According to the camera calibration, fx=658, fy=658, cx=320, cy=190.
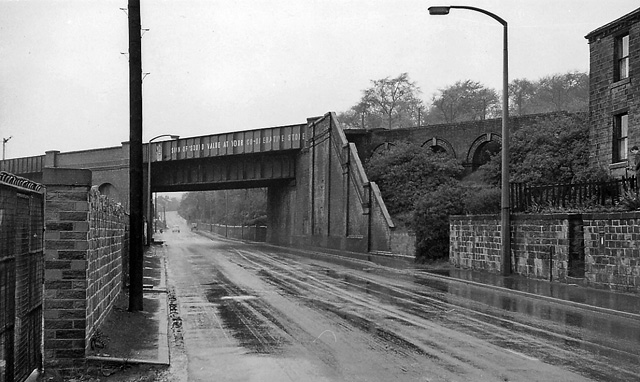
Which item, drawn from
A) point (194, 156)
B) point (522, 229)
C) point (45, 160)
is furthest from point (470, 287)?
point (45, 160)

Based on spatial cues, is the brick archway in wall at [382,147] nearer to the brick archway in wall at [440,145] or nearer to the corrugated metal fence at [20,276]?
the brick archway in wall at [440,145]

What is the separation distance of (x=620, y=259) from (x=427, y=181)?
2813cm

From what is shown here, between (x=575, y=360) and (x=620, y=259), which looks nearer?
(x=575, y=360)

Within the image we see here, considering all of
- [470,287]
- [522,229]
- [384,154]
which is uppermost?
[384,154]

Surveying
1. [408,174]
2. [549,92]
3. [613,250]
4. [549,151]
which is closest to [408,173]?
[408,174]

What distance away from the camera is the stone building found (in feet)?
87.9

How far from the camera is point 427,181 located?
4525cm

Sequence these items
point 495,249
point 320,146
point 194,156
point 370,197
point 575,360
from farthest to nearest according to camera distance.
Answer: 1. point 194,156
2. point 320,146
3. point 370,197
4. point 495,249
5. point 575,360

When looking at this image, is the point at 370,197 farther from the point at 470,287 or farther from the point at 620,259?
the point at 620,259

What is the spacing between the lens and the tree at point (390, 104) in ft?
298

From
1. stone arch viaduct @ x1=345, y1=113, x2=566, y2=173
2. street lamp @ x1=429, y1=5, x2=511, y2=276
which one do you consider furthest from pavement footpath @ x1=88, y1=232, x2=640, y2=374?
stone arch viaduct @ x1=345, y1=113, x2=566, y2=173

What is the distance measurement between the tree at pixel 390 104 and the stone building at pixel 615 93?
60793 millimetres

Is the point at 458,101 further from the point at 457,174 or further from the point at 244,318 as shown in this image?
the point at 244,318

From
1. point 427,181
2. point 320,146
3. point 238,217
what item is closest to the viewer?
point 427,181
